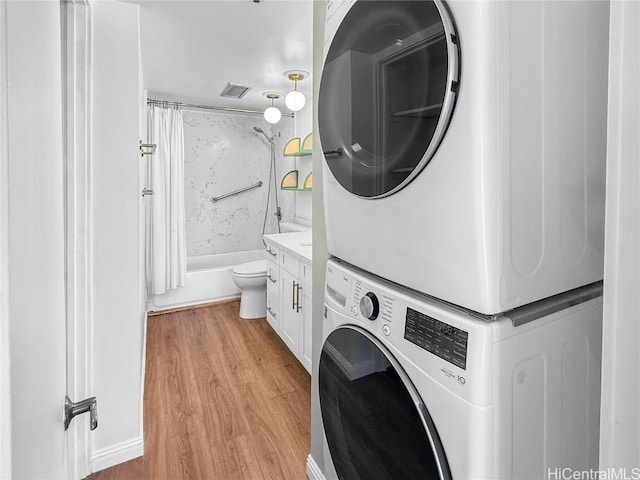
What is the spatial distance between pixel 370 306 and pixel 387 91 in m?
0.53

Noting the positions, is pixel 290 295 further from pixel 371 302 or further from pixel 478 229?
pixel 478 229

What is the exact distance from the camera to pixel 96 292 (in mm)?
1595

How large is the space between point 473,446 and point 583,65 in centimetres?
82

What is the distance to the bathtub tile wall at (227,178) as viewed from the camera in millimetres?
4430

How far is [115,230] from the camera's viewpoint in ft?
5.31

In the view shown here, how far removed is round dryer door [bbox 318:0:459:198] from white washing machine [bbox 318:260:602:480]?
0.32 meters

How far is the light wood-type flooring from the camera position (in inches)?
66.6

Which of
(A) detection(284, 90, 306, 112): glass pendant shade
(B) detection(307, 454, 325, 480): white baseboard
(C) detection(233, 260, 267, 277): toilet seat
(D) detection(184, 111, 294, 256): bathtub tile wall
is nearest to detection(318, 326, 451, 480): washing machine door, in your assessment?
(B) detection(307, 454, 325, 480): white baseboard

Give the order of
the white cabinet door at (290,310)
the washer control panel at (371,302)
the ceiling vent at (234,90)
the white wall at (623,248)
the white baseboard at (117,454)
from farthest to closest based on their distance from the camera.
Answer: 1. the ceiling vent at (234,90)
2. the white cabinet door at (290,310)
3. the white baseboard at (117,454)
4. the washer control panel at (371,302)
5. the white wall at (623,248)

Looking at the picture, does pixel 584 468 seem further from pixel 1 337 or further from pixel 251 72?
pixel 251 72

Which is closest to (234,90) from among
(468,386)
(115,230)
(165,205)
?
(165,205)

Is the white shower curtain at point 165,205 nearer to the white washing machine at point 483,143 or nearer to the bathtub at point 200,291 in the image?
the bathtub at point 200,291

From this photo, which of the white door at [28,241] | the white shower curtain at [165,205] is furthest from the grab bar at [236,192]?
the white door at [28,241]

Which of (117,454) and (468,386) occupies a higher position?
(468,386)
